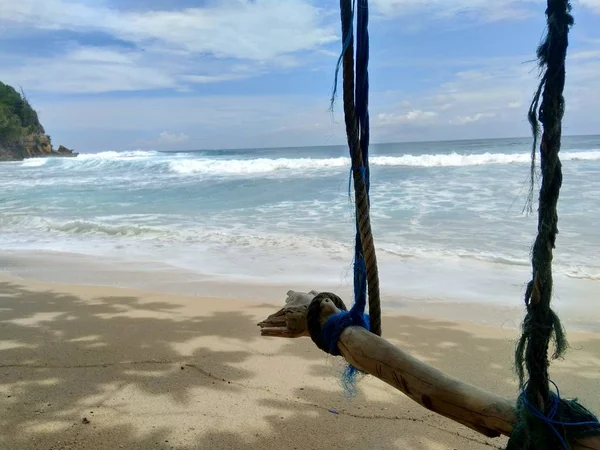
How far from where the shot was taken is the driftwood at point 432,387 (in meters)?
1.23

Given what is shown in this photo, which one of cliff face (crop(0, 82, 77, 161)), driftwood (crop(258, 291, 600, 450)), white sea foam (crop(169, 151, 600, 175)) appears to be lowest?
driftwood (crop(258, 291, 600, 450))

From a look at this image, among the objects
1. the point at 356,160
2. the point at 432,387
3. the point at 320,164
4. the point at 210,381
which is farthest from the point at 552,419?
the point at 320,164

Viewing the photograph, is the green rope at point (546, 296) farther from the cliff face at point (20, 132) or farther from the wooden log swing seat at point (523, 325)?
the cliff face at point (20, 132)

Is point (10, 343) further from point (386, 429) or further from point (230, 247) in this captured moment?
point (230, 247)

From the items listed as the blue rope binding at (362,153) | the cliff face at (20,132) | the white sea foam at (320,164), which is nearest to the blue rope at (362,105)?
the blue rope binding at (362,153)

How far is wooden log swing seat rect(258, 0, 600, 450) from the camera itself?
995 mm

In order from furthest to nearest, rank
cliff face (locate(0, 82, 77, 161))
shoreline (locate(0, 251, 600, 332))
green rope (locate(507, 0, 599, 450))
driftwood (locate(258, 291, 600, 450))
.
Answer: cliff face (locate(0, 82, 77, 161)) → shoreline (locate(0, 251, 600, 332)) → driftwood (locate(258, 291, 600, 450)) → green rope (locate(507, 0, 599, 450))

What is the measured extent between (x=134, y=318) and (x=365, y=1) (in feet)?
10.3

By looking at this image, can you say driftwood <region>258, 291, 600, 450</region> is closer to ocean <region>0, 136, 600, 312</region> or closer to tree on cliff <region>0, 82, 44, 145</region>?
Answer: ocean <region>0, 136, 600, 312</region>

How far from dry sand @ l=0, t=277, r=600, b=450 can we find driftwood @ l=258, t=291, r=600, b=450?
85cm

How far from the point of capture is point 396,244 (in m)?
6.69

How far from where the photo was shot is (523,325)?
3.58 ft

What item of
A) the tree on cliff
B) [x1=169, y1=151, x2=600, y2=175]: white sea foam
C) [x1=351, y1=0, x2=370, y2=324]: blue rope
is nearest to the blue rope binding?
[x1=351, y1=0, x2=370, y2=324]: blue rope

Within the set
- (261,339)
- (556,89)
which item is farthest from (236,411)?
(556,89)
